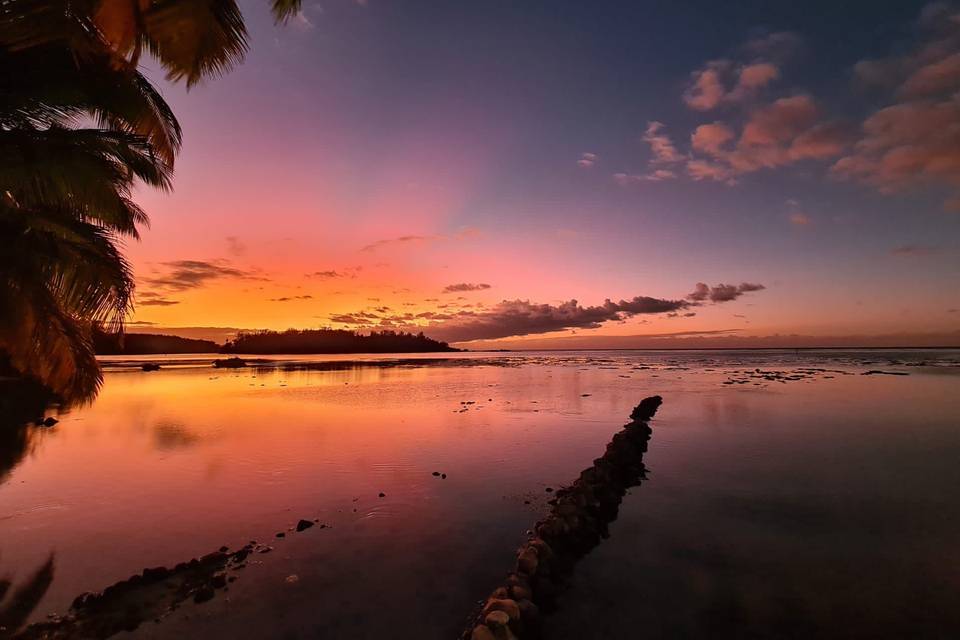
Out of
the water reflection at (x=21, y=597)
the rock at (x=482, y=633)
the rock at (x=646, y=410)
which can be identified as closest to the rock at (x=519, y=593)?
the rock at (x=482, y=633)

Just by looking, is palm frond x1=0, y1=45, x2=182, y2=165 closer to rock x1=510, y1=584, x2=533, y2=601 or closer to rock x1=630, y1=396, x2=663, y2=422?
rock x1=510, y1=584, x2=533, y2=601

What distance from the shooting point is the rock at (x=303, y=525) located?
10062mm

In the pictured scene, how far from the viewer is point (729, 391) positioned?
1550 inches

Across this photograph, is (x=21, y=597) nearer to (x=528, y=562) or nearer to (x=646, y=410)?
(x=528, y=562)

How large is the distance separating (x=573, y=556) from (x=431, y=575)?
2.90 meters

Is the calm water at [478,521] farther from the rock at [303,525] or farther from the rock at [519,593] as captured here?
the rock at [519,593]

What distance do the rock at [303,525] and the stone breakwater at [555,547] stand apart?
4867 mm

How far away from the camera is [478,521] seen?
1065cm

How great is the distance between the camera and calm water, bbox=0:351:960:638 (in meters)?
7.06

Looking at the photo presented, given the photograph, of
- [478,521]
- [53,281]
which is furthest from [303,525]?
[53,281]

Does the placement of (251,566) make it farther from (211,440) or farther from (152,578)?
(211,440)

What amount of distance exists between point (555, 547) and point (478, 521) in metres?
2.33

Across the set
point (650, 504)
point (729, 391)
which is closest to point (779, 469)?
point (650, 504)

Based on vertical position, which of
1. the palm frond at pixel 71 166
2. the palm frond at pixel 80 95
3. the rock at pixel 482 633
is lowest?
the rock at pixel 482 633
